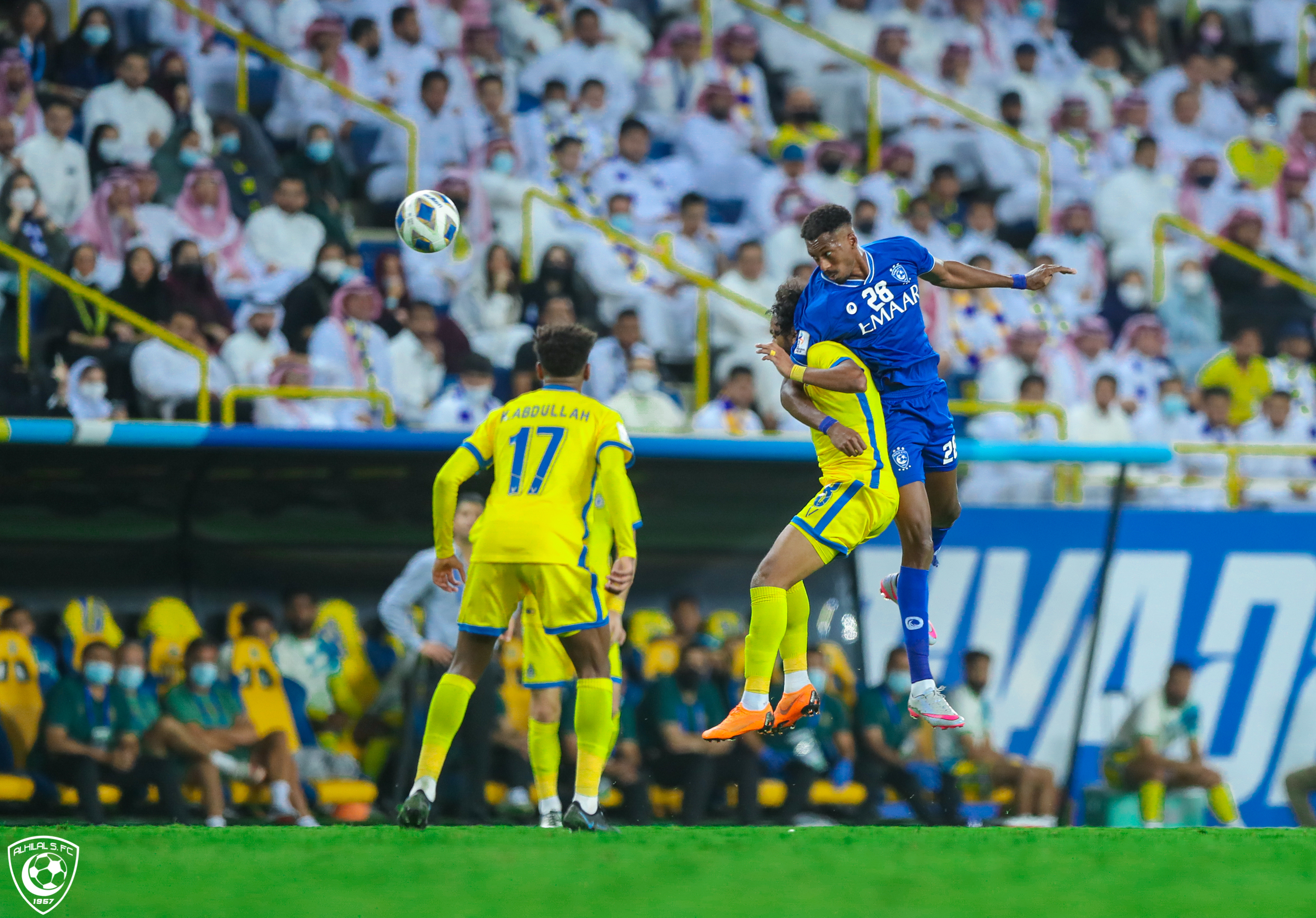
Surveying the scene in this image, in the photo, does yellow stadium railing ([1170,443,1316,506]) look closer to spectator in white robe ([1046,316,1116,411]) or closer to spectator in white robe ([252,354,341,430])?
spectator in white robe ([1046,316,1116,411])

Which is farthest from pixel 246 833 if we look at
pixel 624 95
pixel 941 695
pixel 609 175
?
pixel 624 95

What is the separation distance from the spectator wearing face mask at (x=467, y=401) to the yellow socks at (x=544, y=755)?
355 cm

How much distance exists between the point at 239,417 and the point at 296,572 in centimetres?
110

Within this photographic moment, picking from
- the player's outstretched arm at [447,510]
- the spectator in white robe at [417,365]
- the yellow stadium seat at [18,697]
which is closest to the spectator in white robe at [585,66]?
the spectator in white robe at [417,365]

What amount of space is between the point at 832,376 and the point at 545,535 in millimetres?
1391

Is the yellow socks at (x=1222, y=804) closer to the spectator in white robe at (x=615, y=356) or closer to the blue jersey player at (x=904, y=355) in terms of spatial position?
the spectator in white robe at (x=615, y=356)

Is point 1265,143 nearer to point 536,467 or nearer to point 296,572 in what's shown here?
point 296,572

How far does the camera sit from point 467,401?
12133mm

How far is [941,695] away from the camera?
25.4ft

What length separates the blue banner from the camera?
40.9ft

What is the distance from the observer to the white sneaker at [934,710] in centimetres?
752

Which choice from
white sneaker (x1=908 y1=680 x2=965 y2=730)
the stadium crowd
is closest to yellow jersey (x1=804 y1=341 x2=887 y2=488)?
white sneaker (x1=908 y1=680 x2=965 y2=730)

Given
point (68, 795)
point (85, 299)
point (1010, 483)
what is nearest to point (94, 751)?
point (68, 795)

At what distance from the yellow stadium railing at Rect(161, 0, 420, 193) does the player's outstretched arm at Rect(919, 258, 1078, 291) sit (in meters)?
7.17
